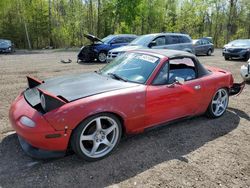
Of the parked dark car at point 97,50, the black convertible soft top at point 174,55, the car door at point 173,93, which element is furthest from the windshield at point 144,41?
the car door at point 173,93

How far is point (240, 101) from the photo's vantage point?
6309 mm

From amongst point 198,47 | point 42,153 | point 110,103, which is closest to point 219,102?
point 110,103

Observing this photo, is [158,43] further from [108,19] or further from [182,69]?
[108,19]

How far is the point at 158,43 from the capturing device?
11852 mm

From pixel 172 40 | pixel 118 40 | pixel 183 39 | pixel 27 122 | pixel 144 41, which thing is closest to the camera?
pixel 27 122

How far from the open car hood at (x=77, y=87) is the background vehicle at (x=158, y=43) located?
754 cm

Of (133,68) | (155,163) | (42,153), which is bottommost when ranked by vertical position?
(155,163)

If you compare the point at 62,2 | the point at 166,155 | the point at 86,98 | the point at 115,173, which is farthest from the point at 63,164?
the point at 62,2

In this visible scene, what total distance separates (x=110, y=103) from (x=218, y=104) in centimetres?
272

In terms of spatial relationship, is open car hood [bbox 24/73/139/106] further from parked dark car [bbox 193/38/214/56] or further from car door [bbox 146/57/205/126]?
parked dark car [bbox 193/38/214/56]

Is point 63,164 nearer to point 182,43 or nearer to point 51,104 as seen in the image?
point 51,104

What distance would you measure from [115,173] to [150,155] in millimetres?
666

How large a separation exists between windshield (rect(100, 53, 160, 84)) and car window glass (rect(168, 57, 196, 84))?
15.4 inches

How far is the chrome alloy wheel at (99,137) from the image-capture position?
330 centimetres
